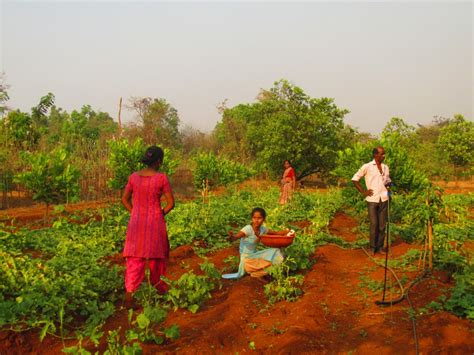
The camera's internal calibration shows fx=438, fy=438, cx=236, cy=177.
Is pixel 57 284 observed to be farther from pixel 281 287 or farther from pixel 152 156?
pixel 281 287

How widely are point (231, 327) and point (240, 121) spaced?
27044mm

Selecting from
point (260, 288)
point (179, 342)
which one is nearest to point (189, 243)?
point (260, 288)

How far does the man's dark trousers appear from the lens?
22.1 ft

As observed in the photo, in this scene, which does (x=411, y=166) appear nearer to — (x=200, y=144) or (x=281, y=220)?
(x=281, y=220)

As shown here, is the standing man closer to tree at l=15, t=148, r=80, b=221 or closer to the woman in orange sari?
the woman in orange sari

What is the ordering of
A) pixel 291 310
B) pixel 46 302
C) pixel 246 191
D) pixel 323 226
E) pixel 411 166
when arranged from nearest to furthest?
pixel 46 302 → pixel 291 310 → pixel 323 226 → pixel 411 166 → pixel 246 191

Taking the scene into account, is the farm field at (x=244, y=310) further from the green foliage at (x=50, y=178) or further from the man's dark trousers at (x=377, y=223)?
the green foliage at (x=50, y=178)

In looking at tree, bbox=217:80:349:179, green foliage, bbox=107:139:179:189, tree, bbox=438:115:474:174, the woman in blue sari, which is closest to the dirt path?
the woman in blue sari

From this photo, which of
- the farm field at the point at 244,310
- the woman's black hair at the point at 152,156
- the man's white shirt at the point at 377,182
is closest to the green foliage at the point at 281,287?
the farm field at the point at 244,310

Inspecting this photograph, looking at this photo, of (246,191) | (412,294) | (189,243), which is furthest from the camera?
(246,191)

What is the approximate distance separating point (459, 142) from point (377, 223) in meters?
23.5

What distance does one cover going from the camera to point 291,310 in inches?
169

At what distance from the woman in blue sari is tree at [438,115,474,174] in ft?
82.8

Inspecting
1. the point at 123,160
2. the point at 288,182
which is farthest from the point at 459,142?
the point at 123,160
